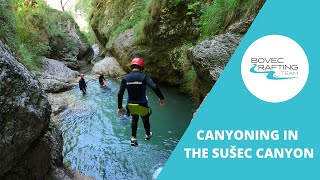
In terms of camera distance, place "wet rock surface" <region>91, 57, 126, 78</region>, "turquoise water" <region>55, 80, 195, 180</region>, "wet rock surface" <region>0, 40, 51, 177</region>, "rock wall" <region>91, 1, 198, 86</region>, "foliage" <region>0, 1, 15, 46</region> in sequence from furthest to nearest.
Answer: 1. "wet rock surface" <region>91, 57, 126, 78</region>
2. "rock wall" <region>91, 1, 198, 86</region>
3. "foliage" <region>0, 1, 15, 46</region>
4. "turquoise water" <region>55, 80, 195, 180</region>
5. "wet rock surface" <region>0, 40, 51, 177</region>

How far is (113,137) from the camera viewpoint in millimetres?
10117

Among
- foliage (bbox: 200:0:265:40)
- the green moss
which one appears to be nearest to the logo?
foliage (bbox: 200:0:265:40)

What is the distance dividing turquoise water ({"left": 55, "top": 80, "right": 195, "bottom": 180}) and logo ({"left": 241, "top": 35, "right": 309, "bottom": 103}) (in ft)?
11.7

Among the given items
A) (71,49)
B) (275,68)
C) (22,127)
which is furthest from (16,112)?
(71,49)

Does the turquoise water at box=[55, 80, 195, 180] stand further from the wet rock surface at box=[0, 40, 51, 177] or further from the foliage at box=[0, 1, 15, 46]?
the foliage at box=[0, 1, 15, 46]

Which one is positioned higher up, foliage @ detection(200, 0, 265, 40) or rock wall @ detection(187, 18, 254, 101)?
foliage @ detection(200, 0, 265, 40)

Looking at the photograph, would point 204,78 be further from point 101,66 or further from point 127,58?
point 101,66

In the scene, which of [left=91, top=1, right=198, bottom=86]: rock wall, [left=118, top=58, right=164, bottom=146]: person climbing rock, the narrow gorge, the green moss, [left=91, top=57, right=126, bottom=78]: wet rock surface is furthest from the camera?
[left=91, top=57, right=126, bottom=78]: wet rock surface

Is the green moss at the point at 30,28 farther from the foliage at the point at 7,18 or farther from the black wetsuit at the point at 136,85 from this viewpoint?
the black wetsuit at the point at 136,85

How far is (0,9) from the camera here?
1339 cm

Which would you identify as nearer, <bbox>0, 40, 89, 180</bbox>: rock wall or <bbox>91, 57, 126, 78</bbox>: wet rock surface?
<bbox>0, 40, 89, 180</bbox>: rock wall

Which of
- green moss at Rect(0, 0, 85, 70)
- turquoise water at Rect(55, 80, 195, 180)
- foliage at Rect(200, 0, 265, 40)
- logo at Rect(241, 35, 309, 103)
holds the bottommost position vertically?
turquoise water at Rect(55, 80, 195, 180)

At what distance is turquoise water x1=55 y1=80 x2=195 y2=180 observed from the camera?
8242 millimetres

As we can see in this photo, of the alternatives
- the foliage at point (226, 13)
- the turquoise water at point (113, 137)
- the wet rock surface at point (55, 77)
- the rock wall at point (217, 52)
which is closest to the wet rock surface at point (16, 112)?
the turquoise water at point (113, 137)
